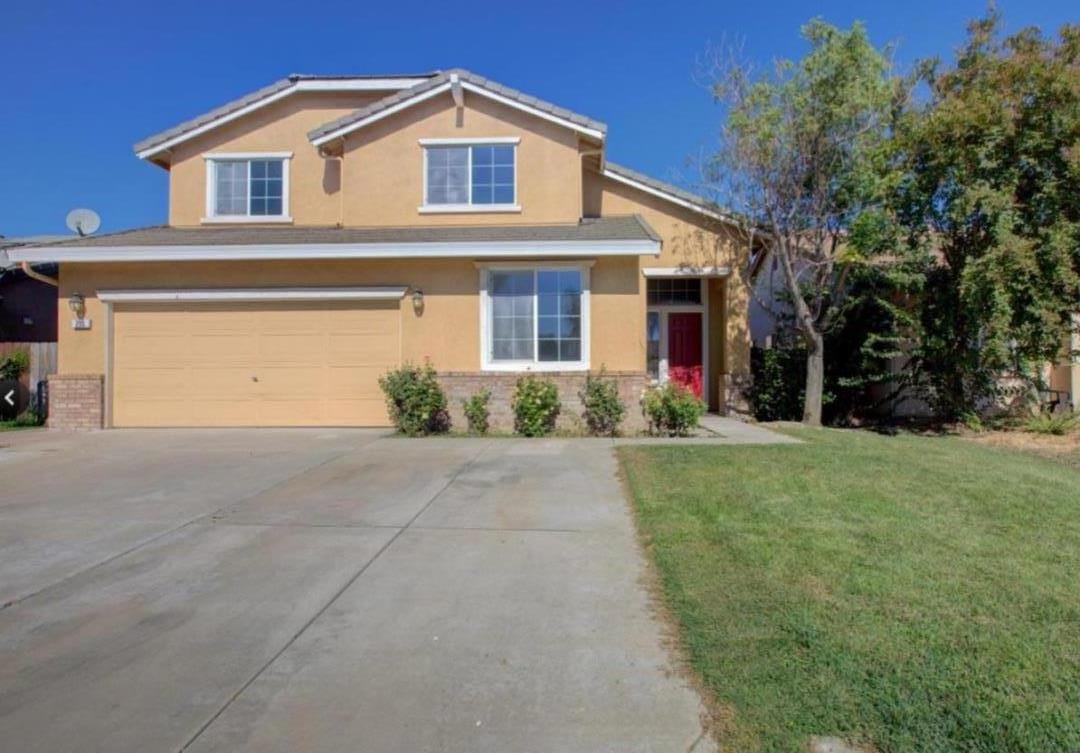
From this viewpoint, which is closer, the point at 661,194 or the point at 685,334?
the point at 661,194

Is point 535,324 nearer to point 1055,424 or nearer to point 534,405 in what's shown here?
point 534,405

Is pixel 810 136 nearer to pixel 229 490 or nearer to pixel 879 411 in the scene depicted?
pixel 879 411

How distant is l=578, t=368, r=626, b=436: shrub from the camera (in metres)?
11.7

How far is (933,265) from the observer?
12.8 metres

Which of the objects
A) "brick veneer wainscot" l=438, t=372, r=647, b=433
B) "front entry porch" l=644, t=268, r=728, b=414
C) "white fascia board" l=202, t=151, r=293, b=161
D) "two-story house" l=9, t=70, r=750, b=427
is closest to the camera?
"brick veneer wainscot" l=438, t=372, r=647, b=433

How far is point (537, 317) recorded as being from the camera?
1250 centimetres

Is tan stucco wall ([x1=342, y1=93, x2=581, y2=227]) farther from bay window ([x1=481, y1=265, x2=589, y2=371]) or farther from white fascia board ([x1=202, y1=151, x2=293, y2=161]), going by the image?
white fascia board ([x1=202, y1=151, x2=293, y2=161])

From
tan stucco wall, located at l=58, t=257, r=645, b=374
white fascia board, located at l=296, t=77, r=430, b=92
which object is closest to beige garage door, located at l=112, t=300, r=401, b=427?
tan stucco wall, located at l=58, t=257, r=645, b=374

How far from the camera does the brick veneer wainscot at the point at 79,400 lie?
12680 millimetres

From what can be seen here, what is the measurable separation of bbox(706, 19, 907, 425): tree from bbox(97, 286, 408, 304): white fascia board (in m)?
6.88

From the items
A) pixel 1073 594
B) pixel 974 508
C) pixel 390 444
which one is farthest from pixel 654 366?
pixel 1073 594

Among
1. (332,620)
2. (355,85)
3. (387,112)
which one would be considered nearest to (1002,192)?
(387,112)

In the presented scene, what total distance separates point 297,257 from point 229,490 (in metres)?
5.84

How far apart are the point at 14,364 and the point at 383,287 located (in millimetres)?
8600
